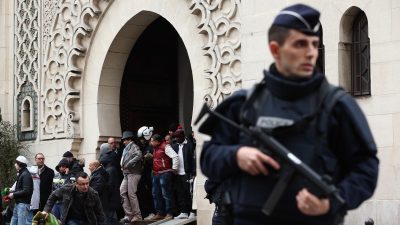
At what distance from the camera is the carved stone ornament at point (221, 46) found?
57.5 ft

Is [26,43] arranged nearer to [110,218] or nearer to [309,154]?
[110,218]

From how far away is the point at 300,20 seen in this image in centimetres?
437

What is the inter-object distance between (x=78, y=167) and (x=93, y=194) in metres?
4.13

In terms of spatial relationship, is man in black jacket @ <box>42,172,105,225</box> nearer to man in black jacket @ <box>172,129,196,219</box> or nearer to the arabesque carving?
man in black jacket @ <box>172,129,196,219</box>

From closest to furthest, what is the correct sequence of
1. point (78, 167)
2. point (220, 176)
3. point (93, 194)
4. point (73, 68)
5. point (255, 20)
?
point (220, 176), point (93, 194), point (255, 20), point (78, 167), point (73, 68)

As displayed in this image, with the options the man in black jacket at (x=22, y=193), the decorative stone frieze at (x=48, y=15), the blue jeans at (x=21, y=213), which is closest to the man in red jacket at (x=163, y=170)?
the man in black jacket at (x=22, y=193)

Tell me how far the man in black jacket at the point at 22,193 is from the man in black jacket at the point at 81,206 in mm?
3418

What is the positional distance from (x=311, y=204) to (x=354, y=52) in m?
11.6

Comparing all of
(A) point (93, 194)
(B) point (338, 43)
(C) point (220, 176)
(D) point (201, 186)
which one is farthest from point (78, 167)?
(C) point (220, 176)

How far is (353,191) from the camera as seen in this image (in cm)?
423

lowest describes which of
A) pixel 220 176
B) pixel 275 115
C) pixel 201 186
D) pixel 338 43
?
pixel 201 186

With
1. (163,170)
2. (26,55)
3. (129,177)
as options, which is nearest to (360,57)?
(163,170)

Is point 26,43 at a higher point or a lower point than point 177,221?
higher

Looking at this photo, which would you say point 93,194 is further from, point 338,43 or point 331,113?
point 331,113
